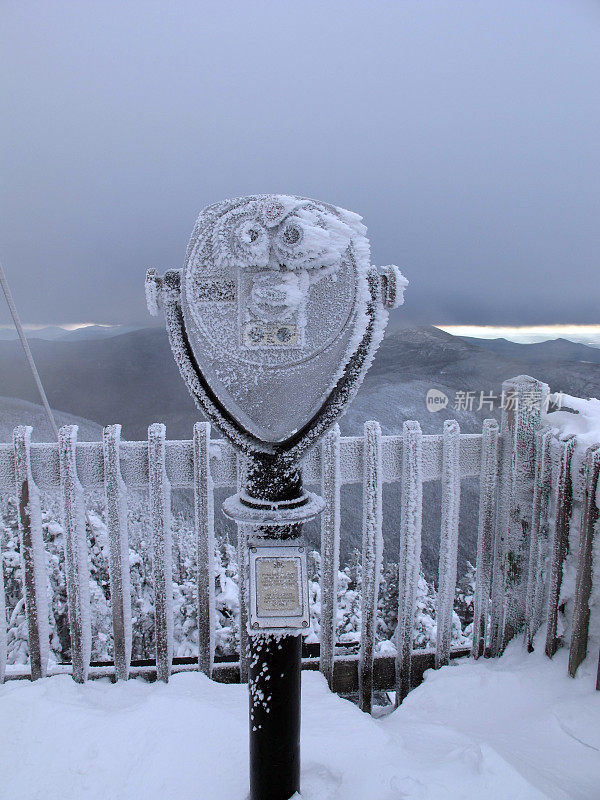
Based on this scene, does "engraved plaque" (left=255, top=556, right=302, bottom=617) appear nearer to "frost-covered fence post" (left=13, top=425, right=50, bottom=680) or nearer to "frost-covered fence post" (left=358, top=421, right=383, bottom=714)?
"frost-covered fence post" (left=358, top=421, right=383, bottom=714)

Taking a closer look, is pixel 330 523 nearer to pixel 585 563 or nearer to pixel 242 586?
pixel 242 586

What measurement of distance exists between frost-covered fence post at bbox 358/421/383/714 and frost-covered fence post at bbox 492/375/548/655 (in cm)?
67

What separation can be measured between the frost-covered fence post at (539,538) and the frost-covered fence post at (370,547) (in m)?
0.72

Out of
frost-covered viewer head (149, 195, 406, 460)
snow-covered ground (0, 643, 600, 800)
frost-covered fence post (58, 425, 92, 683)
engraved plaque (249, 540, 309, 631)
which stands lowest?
snow-covered ground (0, 643, 600, 800)

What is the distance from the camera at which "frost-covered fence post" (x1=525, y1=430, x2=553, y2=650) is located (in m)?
2.26

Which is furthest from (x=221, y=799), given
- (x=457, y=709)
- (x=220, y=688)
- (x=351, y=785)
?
(x=457, y=709)

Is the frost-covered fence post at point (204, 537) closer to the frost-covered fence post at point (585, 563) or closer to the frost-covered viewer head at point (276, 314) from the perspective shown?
the frost-covered viewer head at point (276, 314)

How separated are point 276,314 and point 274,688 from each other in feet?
3.11

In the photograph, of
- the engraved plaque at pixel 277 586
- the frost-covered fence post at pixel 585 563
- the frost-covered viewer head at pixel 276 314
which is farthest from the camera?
the frost-covered fence post at pixel 585 563

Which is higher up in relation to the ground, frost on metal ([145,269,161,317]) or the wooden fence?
frost on metal ([145,269,161,317])

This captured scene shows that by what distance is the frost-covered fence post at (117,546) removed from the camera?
7.04ft

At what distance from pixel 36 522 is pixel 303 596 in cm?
149

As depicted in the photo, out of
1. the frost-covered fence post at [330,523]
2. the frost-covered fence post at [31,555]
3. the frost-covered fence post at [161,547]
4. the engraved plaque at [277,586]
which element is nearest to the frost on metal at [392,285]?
the engraved plaque at [277,586]

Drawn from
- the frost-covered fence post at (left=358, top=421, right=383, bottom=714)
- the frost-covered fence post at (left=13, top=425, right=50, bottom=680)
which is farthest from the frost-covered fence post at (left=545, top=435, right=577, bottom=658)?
the frost-covered fence post at (left=13, top=425, right=50, bottom=680)
